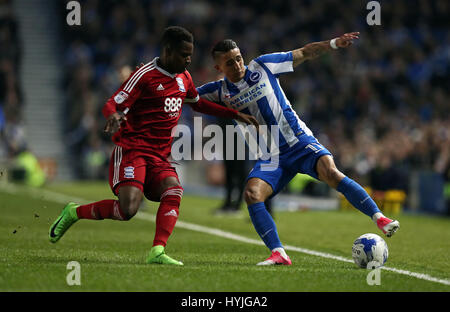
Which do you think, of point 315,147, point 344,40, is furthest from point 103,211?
point 344,40

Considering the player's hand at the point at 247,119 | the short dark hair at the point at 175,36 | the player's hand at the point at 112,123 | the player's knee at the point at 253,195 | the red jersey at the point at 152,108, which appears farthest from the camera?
the player's hand at the point at 247,119

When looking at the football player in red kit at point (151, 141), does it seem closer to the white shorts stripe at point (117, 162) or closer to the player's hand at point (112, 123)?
the white shorts stripe at point (117, 162)

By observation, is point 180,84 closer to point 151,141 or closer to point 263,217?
point 151,141

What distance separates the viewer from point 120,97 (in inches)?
260

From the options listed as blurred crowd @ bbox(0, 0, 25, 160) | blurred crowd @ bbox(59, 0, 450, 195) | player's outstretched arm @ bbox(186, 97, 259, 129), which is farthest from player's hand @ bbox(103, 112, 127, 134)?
blurred crowd @ bbox(0, 0, 25, 160)

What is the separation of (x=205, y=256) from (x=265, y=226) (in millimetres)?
856

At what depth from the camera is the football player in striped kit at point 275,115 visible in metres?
7.14

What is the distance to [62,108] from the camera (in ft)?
92.1

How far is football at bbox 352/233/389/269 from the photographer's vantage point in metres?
6.68

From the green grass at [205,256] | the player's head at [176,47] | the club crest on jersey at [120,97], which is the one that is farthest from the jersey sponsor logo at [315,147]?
the club crest on jersey at [120,97]

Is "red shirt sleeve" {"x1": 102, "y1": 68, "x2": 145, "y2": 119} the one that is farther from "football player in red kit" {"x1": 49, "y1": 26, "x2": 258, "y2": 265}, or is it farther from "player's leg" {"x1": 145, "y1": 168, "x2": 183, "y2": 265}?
"player's leg" {"x1": 145, "y1": 168, "x2": 183, "y2": 265}

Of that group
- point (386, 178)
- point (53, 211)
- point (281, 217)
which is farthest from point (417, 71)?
point (53, 211)
